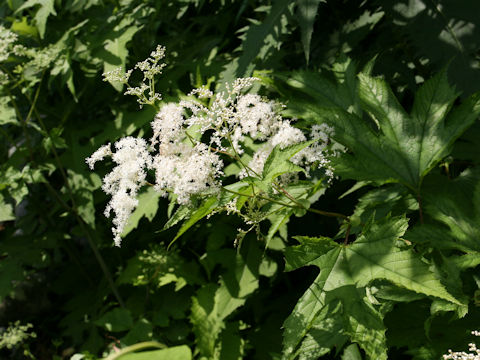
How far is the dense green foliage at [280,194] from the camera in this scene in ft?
3.62

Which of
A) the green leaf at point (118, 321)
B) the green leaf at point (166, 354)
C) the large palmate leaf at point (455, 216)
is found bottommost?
the green leaf at point (118, 321)

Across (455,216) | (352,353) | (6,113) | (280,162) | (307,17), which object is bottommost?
(352,353)

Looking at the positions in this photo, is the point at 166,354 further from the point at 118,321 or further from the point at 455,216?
the point at 118,321

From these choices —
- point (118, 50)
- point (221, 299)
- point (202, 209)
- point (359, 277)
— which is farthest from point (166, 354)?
point (118, 50)

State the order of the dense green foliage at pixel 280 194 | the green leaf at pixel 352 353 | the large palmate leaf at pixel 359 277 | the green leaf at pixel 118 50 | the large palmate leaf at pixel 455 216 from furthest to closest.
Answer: the green leaf at pixel 118 50 → the green leaf at pixel 352 353 → the large palmate leaf at pixel 455 216 → the dense green foliage at pixel 280 194 → the large palmate leaf at pixel 359 277

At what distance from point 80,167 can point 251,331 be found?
1.24m

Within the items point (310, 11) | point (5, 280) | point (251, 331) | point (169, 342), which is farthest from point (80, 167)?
point (310, 11)

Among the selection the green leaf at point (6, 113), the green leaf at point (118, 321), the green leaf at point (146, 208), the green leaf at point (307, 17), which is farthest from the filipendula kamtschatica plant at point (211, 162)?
the green leaf at point (6, 113)

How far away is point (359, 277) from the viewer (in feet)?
3.45

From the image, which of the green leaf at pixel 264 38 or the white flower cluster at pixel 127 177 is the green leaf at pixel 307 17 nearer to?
the green leaf at pixel 264 38

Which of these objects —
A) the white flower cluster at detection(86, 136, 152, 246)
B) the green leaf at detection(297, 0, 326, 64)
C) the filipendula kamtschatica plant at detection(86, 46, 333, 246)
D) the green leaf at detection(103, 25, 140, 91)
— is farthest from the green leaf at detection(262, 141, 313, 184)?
the green leaf at detection(103, 25, 140, 91)

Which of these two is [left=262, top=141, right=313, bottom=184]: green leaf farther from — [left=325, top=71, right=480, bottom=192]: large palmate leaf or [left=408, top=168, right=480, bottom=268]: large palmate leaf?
[left=408, top=168, right=480, bottom=268]: large palmate leaf

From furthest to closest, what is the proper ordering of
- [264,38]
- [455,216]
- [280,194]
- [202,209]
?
[264,38]
[455,216]
[280,194]
[202,209]

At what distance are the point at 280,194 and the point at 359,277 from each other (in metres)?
0.27
